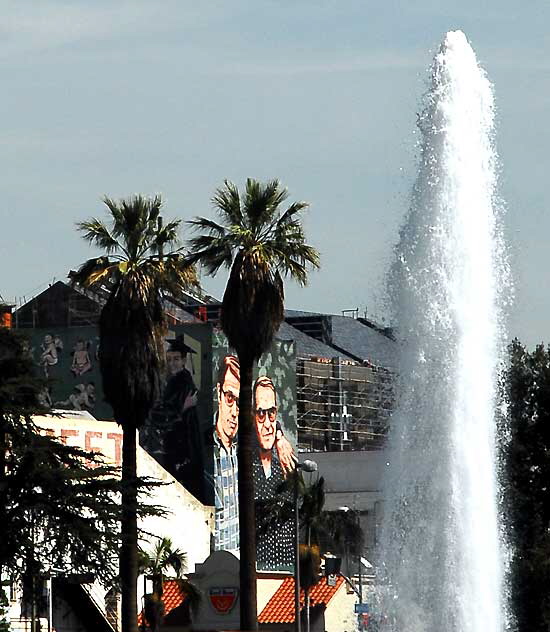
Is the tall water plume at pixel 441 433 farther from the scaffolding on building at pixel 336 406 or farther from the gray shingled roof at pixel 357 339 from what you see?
the gray shingled roof at pixel 357 339

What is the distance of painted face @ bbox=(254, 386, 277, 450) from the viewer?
368ft

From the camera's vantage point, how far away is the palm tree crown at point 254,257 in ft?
169

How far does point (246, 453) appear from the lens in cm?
4978

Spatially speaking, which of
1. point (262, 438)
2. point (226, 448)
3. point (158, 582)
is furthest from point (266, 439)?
point (158, 582)

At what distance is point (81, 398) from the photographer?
109938 mm

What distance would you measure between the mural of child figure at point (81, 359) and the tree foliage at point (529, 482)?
4768 cm

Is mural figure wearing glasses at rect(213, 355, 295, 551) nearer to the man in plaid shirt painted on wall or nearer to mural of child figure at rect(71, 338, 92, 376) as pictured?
the man in plaid shirt painted on wall

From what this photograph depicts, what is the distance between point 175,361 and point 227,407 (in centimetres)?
431

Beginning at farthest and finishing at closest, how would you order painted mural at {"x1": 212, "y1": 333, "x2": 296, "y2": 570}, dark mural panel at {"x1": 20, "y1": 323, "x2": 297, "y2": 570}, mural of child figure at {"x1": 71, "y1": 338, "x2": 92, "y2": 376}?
mural of child figure at {"x1": 71, "y1": 338, "x2": 92, "y2": 376} → dark mural panel at {"x1": 20, "y1": 323, "x2": 297, "y2": 570} → painted mural at {"x1": 212, "y1": 333, "x2": 296, "y2": 570}

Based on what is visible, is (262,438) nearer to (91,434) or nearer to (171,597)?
(91,434)

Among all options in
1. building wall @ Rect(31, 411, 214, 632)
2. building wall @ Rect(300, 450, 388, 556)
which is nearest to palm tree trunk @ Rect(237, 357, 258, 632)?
building wall @ Rect(31, 411, 214, 632)

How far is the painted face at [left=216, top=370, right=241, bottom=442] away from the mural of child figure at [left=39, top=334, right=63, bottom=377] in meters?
11.0


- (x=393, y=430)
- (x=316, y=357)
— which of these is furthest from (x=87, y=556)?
(x=316, y=357)

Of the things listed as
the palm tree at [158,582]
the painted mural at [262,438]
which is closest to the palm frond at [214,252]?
the palm tree at [158,582]
